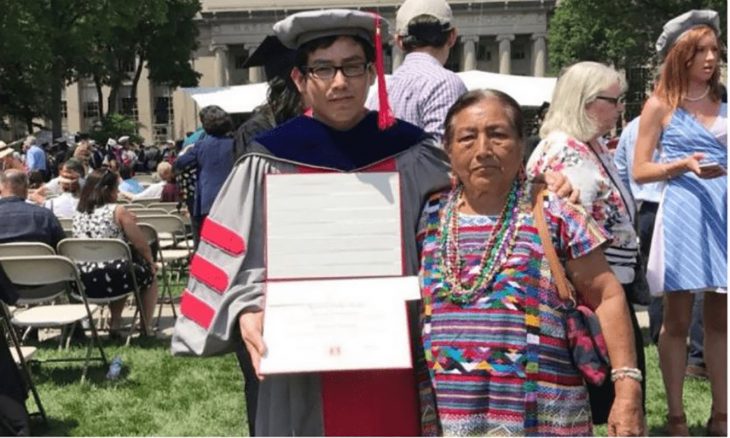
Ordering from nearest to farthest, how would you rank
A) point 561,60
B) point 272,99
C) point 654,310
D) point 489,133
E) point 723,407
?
1. point 489,133
2. point 272,99
3. point 723,407
4. point 654,310
5. point 561,60

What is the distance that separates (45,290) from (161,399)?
62.5 inches

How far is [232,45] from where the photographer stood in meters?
87.5

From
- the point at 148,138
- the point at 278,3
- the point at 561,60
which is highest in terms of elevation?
the point at 278,3

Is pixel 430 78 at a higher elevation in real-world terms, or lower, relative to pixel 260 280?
higher

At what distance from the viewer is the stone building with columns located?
84.3m

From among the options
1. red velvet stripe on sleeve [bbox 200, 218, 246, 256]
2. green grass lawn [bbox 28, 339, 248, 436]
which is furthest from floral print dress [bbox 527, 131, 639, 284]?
green grass lawn [bbox 28, 339, 248, 436]

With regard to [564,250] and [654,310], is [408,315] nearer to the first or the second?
[564,250]

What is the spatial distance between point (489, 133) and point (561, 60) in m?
63.2

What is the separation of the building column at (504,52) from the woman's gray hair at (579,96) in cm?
8432

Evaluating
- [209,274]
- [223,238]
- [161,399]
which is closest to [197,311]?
[209,274]

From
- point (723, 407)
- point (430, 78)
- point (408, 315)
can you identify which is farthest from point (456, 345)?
point (723, 407)

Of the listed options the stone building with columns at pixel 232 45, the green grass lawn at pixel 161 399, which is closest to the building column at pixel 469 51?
the stone building with columns at pixel 232 45

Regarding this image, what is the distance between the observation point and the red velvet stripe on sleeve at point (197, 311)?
7.91 feet

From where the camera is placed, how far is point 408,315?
2359 mm
